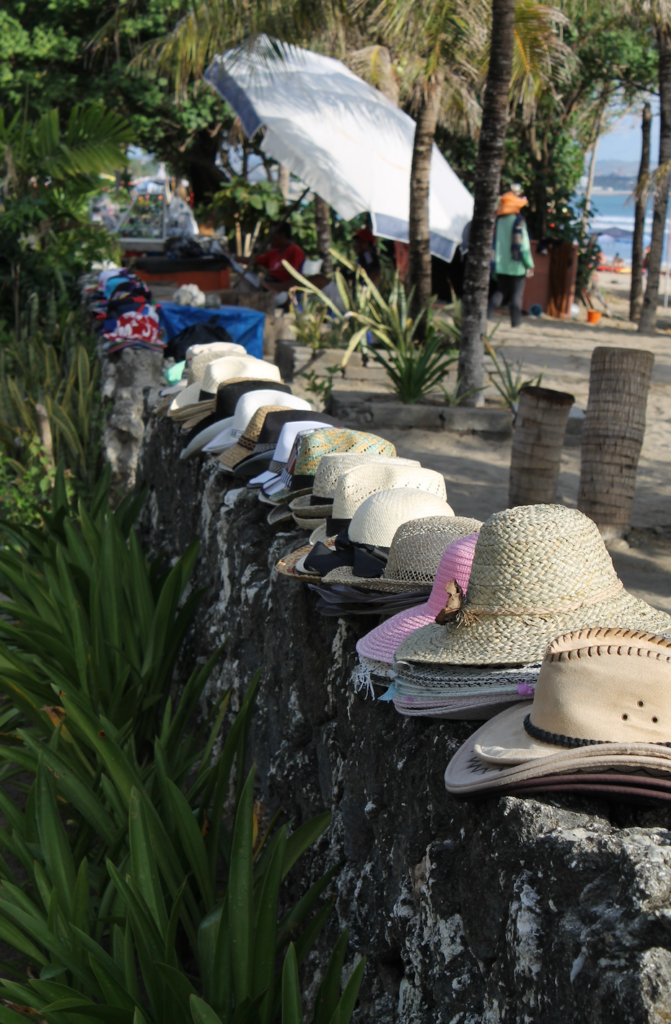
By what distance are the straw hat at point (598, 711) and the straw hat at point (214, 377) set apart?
3482 millimetres

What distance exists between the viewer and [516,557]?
156 centimetres

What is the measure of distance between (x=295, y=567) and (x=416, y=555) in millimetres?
459

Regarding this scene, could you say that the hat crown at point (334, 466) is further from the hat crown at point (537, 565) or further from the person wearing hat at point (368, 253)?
the person wearing hat at point (368, 253)

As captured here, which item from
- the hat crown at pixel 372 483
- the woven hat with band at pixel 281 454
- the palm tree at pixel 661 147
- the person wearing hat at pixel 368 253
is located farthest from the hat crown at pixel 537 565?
the person wearing hat at pixel 368 253

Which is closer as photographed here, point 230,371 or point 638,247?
point 230,371

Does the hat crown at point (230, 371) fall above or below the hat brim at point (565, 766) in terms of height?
above

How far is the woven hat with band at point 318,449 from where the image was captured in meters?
2.97

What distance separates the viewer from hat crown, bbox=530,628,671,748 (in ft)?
3.91

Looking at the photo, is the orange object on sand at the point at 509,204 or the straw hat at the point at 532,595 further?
the orange object on sand at the point at 509,204

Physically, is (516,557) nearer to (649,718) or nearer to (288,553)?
(649,718)

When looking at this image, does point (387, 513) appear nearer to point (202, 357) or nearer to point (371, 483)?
point (371, 483)

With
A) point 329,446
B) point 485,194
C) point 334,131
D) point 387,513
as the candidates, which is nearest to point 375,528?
point 387,513

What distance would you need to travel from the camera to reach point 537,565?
5.11 ft

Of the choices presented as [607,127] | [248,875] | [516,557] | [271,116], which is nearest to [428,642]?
[516,557]
